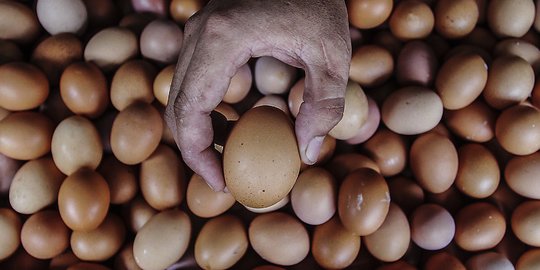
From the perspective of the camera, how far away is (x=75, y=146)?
1176mm

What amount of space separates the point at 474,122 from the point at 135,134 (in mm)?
924

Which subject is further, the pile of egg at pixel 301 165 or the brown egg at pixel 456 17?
the brown egg at pixel 456 17

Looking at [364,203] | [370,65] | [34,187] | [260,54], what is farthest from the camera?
[370,65]

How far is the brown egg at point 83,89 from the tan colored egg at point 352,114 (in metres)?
0.65

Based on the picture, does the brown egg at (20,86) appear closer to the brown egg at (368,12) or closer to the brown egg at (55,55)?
the brown egg at (55,55)

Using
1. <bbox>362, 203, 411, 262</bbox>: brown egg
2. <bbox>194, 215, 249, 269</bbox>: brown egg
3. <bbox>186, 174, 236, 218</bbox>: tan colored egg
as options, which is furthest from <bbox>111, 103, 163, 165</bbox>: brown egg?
<bbox>362, 203, 411, 262</bbox>: brown egg

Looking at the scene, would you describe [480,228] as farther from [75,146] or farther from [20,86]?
[20,86]

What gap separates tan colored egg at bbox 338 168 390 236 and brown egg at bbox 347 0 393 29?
475 mm

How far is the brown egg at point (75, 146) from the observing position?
118cm

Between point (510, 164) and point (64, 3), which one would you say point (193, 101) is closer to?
point (64, 3)

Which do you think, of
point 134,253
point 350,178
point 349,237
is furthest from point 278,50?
point 134,253

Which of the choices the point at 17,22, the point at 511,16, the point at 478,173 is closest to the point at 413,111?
the point at 478,173

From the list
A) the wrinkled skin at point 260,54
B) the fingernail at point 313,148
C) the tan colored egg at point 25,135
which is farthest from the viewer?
the tan colored egg at point 25,135

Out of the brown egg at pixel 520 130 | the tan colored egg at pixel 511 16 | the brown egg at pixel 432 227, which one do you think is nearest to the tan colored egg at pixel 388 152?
the brown egg at pixel 432 227
